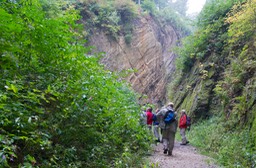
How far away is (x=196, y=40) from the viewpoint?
56.4 feet

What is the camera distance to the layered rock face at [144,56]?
25.7 metres

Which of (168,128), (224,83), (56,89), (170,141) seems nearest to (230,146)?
(170,141)

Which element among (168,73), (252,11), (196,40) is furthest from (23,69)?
(168,73)

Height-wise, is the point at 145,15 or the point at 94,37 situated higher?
the point at 145,15

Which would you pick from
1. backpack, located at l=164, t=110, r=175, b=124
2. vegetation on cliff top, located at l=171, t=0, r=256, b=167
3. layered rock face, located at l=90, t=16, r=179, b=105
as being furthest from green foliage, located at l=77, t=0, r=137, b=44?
backpack, located at l=164, t=110, r=175, b=124

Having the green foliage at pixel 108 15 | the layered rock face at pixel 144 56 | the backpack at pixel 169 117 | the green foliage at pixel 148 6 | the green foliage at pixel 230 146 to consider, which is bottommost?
the green foliage at pixel 230 146

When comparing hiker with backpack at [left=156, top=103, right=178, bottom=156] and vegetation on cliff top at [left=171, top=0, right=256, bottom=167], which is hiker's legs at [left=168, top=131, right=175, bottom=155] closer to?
hiker with backpack at [left=156, top=103, right=178, bottom=156]

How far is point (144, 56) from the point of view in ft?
95.8

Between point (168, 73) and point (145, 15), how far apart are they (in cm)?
864

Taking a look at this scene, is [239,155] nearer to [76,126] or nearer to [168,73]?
[76,126]

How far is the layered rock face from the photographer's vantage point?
2574cm

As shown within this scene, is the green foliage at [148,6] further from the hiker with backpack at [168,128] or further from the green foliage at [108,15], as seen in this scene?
the hiker with backpack at [168,128]

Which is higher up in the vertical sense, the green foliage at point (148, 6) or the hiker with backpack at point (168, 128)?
the green foliage at point (148, 6)

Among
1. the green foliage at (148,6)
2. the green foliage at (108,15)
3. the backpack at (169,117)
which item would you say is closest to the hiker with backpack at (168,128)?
the backpack at (169,117)
